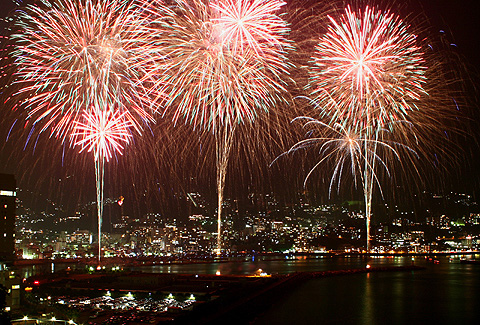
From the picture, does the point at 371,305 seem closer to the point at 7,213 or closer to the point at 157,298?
the point at 157,298

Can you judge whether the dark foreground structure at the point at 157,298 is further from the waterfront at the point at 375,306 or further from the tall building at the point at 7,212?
the tall building at the point at 7,212

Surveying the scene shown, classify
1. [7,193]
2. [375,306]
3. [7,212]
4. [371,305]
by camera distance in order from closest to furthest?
[375,306]
[371,305]
[7,212]
[7,193]

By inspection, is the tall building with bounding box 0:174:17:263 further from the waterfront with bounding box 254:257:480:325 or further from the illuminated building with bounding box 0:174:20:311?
the waterfront with bounding box 254:257:480:325

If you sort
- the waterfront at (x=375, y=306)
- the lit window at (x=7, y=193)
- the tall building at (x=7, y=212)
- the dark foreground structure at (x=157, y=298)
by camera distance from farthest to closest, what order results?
1. the lit window at (x=7, y=193)
2. the tall building at (x=7, y=212)
3. the waterfront at (x=375, y=306)
4. the dark foreground structure at (x=157, y=298)

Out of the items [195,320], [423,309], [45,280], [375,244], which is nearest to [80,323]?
[195,320]

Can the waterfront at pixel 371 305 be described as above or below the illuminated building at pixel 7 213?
below

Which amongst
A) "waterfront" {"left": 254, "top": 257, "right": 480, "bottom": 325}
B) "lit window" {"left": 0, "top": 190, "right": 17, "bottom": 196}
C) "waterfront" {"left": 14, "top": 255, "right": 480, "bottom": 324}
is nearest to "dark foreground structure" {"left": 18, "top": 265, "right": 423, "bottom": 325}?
"waterfront" {"left": 14, "top": 255, "right": 480, "bottom": 324}

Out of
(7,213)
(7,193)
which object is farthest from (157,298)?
(7,193)

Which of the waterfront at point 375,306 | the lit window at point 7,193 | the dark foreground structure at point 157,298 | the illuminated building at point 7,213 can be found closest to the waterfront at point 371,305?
the waterfront at point 375,306
